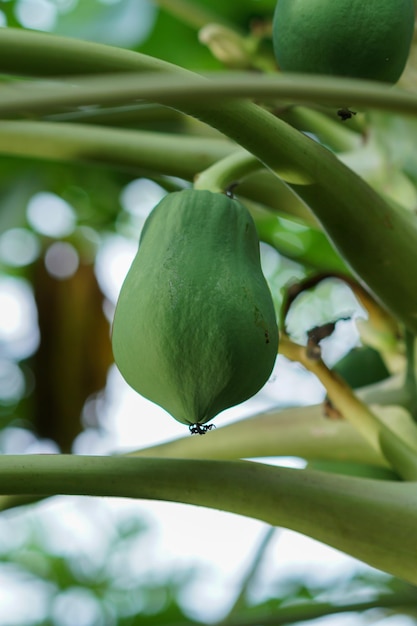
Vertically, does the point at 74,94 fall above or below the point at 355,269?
below

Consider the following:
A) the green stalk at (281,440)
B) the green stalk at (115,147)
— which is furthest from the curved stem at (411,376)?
the green stalk at (115,147)

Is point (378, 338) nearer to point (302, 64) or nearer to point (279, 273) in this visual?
point (302, 64)

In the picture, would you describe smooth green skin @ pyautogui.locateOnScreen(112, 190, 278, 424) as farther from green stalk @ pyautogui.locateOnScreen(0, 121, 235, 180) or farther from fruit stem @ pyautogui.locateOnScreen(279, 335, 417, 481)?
green stalk @ pyautogui.locateOnScreen(0, 121, 235, 180)

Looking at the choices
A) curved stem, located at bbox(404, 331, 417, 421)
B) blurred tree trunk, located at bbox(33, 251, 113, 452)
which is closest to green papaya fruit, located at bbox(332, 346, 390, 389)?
curved stem, located at bbox(404, 331, 417, 421)

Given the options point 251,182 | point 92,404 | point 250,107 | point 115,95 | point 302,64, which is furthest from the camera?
point 92,404

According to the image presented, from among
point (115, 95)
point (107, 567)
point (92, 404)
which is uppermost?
point (92, 404)

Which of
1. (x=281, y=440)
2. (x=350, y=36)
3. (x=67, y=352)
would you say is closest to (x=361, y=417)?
(x=281, y=440)

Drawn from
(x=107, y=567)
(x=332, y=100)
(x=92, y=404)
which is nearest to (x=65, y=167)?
(x=92, y=404)
